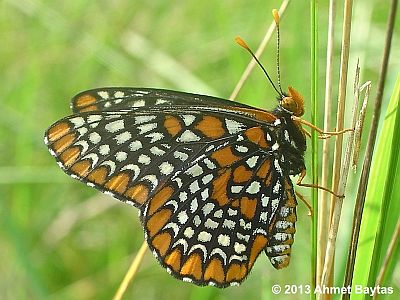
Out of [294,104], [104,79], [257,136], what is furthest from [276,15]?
[104,79]

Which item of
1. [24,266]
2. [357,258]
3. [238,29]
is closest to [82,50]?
[238,29]

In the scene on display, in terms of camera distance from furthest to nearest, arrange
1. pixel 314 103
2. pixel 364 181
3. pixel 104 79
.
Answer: pixel 104 79
pixel 314 103
pixel 364 181

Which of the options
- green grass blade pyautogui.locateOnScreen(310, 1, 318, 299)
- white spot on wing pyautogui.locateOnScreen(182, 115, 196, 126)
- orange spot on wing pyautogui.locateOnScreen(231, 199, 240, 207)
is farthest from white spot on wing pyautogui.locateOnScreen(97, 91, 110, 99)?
green grass blade pyautogui.locateOnScreen(310, 1, 318, 299)

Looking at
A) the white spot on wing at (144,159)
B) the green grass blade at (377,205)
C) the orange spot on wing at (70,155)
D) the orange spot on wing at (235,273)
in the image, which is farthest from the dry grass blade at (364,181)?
the orange spot on wing at (70,155)


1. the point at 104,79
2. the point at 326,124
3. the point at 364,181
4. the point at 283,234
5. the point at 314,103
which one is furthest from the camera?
the point at 104,79

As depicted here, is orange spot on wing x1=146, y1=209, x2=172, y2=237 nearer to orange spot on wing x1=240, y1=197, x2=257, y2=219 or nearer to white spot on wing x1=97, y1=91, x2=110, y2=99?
orange spot on wing x1=240, y1=197, x2=257, y2=219

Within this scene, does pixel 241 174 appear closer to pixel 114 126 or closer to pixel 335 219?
pixel 114 126
